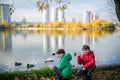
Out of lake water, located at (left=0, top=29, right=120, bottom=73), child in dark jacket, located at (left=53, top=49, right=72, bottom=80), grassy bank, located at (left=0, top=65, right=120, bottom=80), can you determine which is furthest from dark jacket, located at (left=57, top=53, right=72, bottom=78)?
lake water, located at (left=0, top=29, right=120, bottom=73)

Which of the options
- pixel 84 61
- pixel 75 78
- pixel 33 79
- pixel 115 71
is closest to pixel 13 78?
pixel 33 79

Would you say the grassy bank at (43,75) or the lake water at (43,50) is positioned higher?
the grassy bank at (43,75)

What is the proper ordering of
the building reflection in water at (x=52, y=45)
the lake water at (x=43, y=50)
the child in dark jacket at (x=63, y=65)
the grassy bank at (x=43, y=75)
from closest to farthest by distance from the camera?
the child in dark jacket at (x=63, y=65) < the grassy bank at (x=43, y=75) < the lake water at (x=43, y=50) < the building reflection in water at (x=52, y=45)

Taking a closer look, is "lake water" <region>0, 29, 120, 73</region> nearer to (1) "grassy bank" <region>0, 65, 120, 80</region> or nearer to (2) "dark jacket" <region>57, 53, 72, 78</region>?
(1) "grassy bank" <region>0, 65, 120, 80</region>

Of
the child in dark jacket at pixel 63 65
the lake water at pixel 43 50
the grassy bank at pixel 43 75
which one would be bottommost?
the lake water at pixel 43 50

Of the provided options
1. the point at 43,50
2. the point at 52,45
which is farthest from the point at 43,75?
the point at 52,45

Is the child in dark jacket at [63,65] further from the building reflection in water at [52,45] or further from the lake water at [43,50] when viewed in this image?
the building reflection in water at [52,45]

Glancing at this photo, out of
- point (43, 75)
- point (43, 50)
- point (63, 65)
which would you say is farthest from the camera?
point (43, 50)

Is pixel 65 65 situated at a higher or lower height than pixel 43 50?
higher

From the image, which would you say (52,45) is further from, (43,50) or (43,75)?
(43,75)

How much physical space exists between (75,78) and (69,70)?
2.75 m

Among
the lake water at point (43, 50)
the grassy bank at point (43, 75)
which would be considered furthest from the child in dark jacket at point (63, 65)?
the lake water at point (43, 50)

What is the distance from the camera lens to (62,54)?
24.3 feet

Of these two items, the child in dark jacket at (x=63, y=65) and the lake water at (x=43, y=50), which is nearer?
the child in dark jacket at (x=63, y=65)
